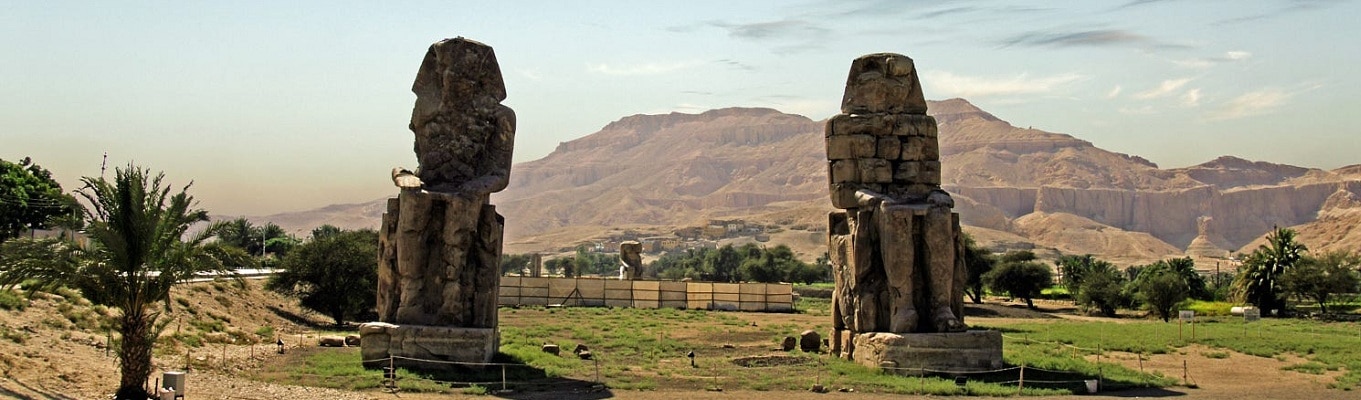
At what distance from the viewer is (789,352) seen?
82.2 feet

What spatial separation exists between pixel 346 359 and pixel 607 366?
4.35 meters

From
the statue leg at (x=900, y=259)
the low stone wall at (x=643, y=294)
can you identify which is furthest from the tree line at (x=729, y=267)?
the statue leg at (x=900, y=259)

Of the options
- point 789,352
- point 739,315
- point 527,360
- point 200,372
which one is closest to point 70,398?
point 200,372

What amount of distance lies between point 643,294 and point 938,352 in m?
25.8

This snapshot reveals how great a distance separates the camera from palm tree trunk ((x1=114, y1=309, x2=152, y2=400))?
51.2 ft

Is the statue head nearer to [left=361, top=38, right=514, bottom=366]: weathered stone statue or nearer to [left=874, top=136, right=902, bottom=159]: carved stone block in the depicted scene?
[left=874, top=136, right=902, bottom=159]: carved stone block

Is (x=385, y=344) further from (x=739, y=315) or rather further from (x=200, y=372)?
(x=739, y=315)

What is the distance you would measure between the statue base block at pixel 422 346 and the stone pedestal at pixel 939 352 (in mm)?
6528

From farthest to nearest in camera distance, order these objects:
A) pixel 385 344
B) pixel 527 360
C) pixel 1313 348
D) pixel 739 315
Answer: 1. pixel 739 315
2. pixel 1313 348
3. pixel 527 360
4. pixel 385 344

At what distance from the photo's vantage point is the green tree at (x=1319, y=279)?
46.8 m

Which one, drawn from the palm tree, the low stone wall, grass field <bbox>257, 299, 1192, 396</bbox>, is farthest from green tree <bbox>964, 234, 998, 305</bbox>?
the palm tree

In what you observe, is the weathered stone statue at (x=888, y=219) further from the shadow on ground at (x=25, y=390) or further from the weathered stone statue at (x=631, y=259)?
the weathered stone statue at (x=631, y=259)

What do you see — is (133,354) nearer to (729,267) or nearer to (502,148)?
(502,148)

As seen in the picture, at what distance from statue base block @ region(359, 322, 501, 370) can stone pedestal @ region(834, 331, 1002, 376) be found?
653 centimetres
